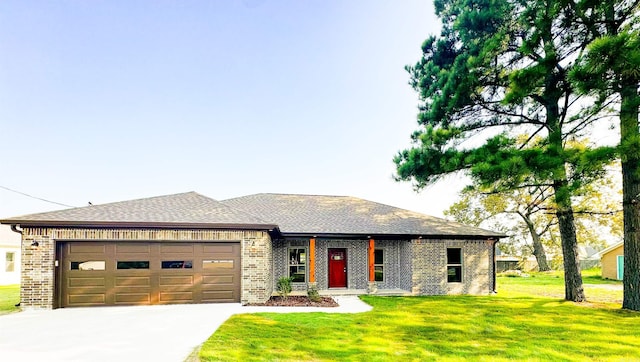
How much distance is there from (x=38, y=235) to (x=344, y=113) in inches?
580

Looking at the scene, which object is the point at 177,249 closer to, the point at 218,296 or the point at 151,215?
the point at 151,215

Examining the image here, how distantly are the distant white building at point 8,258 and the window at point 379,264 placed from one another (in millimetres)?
22436

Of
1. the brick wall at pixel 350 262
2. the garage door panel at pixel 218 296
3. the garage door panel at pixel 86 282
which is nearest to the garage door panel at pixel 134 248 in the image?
the garage door panel at pixel 86 282

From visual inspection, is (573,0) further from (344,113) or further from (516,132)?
(344,113)

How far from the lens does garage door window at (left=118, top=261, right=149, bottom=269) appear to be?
443 inches

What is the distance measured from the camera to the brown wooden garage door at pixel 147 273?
1104cm

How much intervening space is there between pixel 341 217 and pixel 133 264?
28.7 ft

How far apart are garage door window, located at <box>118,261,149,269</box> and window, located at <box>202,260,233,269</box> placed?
1752 mm

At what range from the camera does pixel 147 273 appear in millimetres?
11375

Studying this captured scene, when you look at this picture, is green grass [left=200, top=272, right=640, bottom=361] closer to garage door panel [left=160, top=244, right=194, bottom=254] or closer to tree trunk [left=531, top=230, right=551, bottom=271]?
garage door panel [left=160, top=244, right=194, bottom=254]

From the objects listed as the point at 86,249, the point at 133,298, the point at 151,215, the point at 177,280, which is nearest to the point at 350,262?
the point at 177,280

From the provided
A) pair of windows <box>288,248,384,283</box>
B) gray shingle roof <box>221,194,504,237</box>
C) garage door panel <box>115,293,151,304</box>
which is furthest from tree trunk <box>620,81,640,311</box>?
garage door panel <box>115,293,151,304</box>

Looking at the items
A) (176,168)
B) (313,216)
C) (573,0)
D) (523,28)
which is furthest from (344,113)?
(176,168)

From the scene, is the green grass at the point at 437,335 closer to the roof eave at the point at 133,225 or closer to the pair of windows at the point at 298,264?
the roof eave at the point at 133,225
